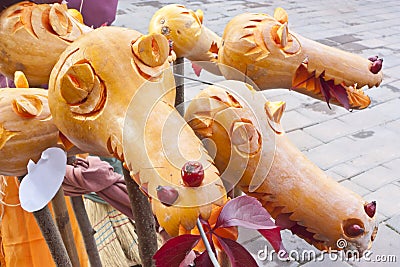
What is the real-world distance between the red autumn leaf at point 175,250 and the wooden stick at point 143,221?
0.16 meters

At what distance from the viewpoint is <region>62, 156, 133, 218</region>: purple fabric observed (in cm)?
75

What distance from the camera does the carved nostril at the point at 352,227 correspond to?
48 cm

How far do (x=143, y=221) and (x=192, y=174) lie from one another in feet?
0.67

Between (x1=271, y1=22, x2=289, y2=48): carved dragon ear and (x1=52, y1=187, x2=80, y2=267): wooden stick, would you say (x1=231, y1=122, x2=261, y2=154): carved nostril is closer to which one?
(x1=271, y1=22, x2=289, y2=48): carved dragon ear

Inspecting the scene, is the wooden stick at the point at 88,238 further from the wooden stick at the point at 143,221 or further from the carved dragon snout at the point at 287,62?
the carved dragon snout at the point at 287,62

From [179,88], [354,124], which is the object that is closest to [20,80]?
[179,88]

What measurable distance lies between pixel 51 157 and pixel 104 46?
0.13m

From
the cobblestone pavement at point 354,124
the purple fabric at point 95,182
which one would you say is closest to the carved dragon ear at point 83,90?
the cobblestone pavement at point 354,124

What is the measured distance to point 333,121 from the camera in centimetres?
229

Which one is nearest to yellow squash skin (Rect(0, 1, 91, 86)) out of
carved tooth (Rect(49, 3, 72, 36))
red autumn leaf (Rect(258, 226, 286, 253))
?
carved tooth (Rect(49, 3, 72, 36))

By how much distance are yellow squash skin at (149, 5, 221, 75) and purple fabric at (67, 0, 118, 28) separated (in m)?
0.20

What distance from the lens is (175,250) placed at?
376mm

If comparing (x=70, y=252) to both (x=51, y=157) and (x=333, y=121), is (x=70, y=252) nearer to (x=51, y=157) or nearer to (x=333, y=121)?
(x=51, y=157)

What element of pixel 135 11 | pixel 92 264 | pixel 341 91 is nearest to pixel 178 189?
pixel 341 91
